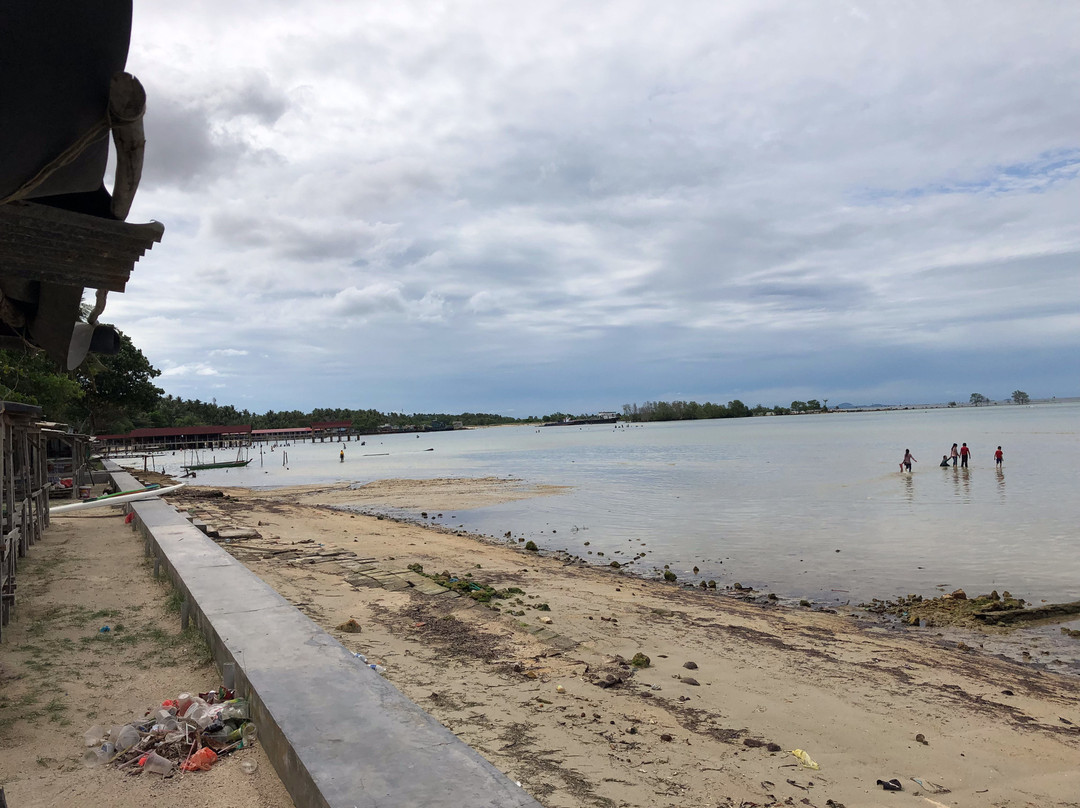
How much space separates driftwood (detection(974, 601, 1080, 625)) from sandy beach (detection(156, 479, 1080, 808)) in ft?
3.66

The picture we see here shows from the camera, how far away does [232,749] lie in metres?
3.68

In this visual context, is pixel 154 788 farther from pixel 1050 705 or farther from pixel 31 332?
pixel 1050 705

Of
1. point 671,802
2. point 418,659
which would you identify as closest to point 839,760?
point 671,802

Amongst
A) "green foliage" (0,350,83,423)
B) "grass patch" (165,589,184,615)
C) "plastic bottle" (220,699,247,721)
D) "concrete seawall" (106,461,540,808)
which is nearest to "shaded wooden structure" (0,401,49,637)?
"grass patch" (165,589,184,615)

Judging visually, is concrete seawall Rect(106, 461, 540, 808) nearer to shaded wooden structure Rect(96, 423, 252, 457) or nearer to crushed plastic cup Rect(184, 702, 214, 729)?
crushed plastic cup Rect(184, 702, 214, 729)

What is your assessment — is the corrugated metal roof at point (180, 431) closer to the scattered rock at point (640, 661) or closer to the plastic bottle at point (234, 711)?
the scattered rock at point (640, 661)

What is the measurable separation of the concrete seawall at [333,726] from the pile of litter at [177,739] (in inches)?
5.8

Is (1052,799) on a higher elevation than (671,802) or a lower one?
lower

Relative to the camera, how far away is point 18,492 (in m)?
10.8

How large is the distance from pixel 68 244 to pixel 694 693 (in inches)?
223

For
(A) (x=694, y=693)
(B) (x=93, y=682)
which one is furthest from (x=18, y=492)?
(A) (x=694, y=693)

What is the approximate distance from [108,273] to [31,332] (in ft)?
4.94

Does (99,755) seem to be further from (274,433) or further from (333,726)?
(274,433)

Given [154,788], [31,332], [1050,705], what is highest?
[31,332]
